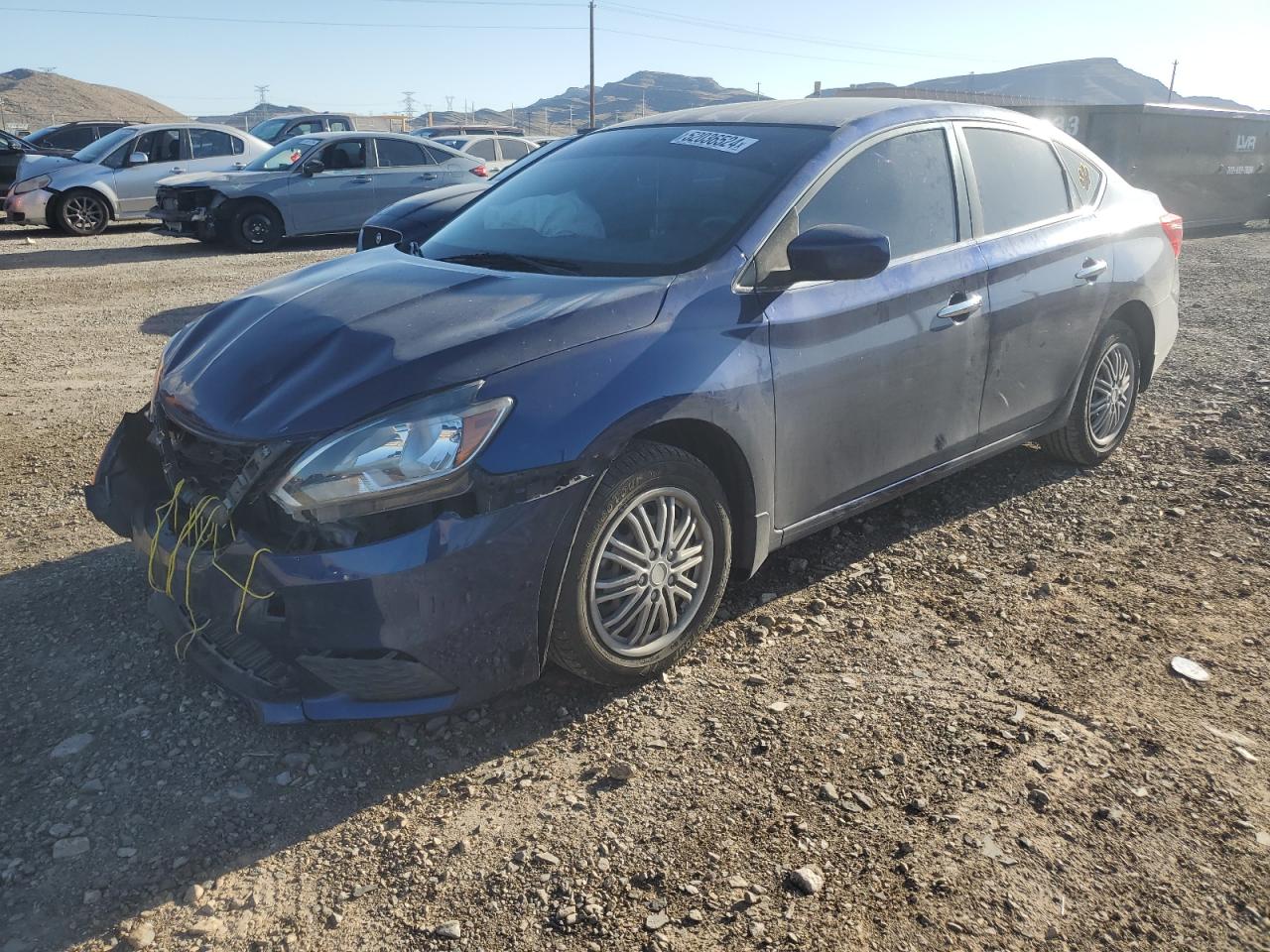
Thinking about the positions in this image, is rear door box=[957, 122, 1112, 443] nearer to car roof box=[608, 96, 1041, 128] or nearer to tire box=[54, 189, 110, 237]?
car roof box=[608, 96, 1041, 128]

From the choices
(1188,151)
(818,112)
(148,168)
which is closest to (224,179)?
(148,168)

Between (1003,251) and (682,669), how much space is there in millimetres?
2216

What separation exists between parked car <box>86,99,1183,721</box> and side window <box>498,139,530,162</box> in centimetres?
1900

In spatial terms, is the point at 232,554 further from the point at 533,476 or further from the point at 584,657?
the point at 584,657

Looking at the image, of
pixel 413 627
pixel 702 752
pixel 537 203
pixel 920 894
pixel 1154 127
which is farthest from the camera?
pixel 1154 127

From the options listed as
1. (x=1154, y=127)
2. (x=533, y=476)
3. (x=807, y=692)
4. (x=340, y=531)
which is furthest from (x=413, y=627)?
(x=1154, y=127)

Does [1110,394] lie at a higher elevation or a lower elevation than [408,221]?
lower

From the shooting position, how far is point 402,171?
1427cm

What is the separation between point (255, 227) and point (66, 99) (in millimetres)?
117980

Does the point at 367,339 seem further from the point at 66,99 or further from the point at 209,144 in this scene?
the point at 66,99

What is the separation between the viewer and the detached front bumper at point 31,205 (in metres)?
14.7

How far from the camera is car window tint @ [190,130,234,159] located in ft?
51.0

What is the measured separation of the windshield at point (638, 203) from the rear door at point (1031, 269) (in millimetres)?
980

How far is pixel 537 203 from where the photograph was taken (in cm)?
402
